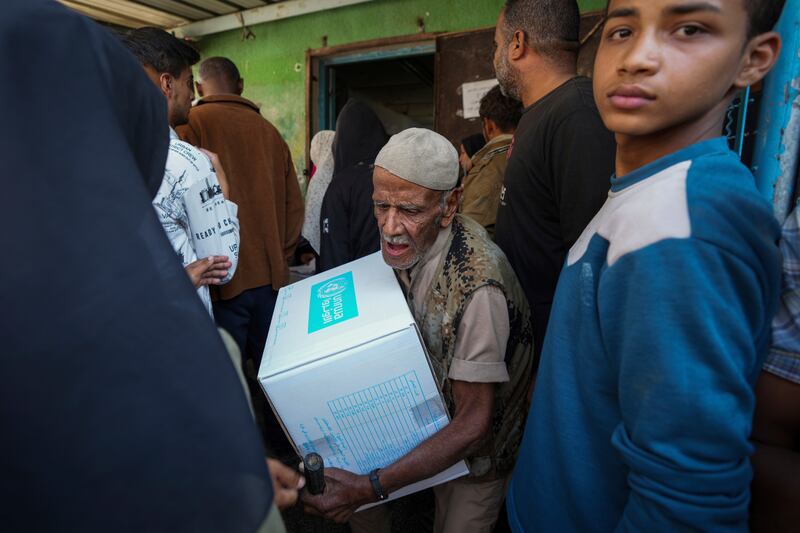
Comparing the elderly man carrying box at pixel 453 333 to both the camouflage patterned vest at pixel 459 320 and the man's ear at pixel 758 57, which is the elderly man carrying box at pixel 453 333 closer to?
the camouflage patterned vest at pixel 459 320

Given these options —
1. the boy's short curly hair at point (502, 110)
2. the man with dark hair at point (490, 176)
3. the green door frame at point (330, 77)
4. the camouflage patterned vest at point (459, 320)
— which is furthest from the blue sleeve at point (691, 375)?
the green door frame at point (330, 77)

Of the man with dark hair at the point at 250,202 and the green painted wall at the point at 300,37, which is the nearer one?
the man with dark hair at the point at 250,202

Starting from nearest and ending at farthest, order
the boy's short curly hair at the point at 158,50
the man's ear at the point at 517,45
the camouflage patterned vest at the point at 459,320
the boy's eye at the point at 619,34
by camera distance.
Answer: the boy's eye at the point at 619,34 < the camouflage patterned vest at the point at 459,320 < the man's ear at the point at 517,45 < the boy's short curly hair at the point at 158,50

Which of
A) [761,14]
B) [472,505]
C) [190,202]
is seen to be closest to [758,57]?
[761,14]

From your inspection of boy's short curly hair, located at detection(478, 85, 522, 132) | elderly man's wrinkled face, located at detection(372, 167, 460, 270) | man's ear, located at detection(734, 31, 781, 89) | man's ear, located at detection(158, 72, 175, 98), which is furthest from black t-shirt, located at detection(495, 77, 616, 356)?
Answer: man's ear, located at detection(158, 72, 175, 98)

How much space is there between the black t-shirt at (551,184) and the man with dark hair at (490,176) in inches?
23.8

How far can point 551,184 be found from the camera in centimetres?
148

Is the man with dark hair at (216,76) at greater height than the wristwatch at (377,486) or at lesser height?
greater

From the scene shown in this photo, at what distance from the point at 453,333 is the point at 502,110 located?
186 centimetres

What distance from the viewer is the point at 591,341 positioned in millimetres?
705

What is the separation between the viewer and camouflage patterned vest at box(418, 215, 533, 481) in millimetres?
1233

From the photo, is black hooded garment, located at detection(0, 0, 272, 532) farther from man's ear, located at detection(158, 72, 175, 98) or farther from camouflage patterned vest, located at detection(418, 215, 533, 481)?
man's ear, located at detection(158, 72, 175, 98)

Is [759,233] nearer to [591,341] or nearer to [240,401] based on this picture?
[591,341]

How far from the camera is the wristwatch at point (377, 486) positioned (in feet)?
3.70
